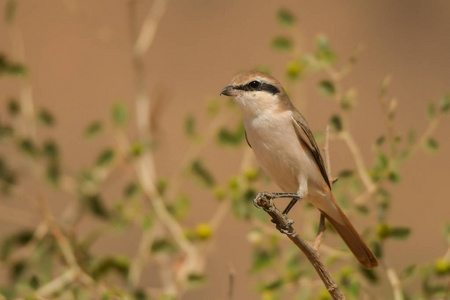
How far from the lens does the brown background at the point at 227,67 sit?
16.8 ft

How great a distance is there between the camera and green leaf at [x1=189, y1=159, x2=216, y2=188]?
2668 millimetres

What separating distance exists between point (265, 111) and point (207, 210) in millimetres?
2964

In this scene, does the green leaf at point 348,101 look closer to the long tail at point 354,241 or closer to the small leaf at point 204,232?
the long tail at point 354,241

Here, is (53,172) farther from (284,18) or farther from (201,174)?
(284,18)

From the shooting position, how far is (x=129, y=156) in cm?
266

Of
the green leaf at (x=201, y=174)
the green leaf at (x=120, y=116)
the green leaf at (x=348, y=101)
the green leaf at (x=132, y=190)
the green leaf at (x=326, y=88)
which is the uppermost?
the green leaf at (x=326, y=88)

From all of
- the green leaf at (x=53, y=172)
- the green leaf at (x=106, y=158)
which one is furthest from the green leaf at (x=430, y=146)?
the green leaf at (x=53, y=172)

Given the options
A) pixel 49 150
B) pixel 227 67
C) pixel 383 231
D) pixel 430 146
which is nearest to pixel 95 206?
pixel 49 150

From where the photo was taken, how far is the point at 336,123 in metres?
2.18

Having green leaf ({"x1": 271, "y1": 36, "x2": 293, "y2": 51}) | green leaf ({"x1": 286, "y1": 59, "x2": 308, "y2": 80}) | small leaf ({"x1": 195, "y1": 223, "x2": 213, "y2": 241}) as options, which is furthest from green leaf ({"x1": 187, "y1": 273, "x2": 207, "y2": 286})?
green leaf ({"x1": 271, "y1": 36, "x2": 293, "y2": 51})

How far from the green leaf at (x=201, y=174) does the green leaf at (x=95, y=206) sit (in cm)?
44

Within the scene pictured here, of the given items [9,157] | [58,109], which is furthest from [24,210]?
[9,157]

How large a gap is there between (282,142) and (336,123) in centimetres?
26

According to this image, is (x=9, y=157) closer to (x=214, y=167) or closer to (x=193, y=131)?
(x=193, y=131)
